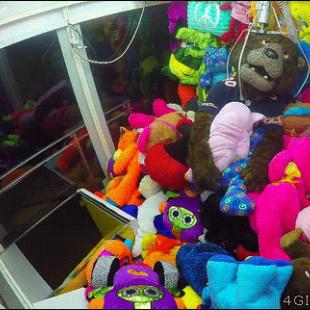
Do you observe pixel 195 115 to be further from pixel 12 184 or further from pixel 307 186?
pixel 12 184

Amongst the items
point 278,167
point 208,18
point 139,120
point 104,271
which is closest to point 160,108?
point 139,120

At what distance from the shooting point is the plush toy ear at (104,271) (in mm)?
845

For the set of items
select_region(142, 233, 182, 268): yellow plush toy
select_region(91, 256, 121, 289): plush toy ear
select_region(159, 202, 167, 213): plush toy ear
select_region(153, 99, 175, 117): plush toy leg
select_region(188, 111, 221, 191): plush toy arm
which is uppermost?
select_region(153, 99, 175, 117): plush toy leg

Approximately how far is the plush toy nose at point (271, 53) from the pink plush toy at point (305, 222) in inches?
13.7

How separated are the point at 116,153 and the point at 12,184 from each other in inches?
12.7

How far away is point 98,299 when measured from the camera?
2.19 feet

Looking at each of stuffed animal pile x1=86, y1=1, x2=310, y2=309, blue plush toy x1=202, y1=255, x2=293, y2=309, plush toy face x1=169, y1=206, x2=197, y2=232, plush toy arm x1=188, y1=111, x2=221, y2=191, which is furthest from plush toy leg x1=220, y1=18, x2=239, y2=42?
blue plush toy x1=202, y1=255, x2=293, y2=309

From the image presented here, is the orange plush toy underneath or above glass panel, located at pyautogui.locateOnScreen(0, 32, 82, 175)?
underneath

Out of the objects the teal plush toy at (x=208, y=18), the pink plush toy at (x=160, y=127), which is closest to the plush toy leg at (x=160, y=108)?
the pink plush toy at (x=160, y=127)

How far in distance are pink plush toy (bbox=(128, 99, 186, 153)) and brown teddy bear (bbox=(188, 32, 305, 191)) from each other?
0.10m

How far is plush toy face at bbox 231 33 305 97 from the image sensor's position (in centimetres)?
87

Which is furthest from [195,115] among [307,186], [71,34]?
[71,34]

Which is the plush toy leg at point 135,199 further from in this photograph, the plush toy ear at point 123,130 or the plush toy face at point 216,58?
the plush toy face at point 216,58

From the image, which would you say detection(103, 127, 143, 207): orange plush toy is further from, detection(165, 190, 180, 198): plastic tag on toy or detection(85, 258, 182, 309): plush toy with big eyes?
detection(85, 258, 182, 309): plush toy with big eyes
